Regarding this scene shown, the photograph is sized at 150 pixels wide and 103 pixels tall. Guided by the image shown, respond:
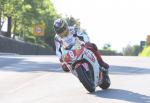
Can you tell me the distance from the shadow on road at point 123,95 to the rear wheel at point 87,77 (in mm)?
207

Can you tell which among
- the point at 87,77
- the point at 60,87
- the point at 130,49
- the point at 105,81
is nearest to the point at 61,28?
the point at 87,77

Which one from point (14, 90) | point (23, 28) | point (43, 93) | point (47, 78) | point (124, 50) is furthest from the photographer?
point (124, 50)

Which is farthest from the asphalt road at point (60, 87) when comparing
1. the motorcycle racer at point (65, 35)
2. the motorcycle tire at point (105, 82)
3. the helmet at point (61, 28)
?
the helmet at point (61, 28)


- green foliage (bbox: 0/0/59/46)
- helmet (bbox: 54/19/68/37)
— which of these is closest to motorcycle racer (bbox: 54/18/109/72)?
helmet (bbox: 54/19/68/37)

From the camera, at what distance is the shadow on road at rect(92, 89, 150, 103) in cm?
1381

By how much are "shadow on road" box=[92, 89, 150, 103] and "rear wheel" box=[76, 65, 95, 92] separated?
0.68 feet

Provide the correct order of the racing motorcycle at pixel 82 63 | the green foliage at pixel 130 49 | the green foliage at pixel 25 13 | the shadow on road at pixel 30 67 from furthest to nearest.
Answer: the green foliage at pixel 130 49
the green foliage at pixel 25 13
the shadow on road at pixel 30 67
the racing motorcycle at pixel 82 63

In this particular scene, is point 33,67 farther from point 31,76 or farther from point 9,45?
point 9,45

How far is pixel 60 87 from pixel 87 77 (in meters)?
2.58

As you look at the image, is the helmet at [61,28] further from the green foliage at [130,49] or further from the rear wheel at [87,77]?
the green foliage at [130,49]

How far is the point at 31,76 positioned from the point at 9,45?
3290 cm

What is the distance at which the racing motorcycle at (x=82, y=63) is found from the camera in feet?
48.3

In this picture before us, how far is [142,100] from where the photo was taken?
13648mm

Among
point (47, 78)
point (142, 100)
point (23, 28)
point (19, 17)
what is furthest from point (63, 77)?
point (23, 28)
